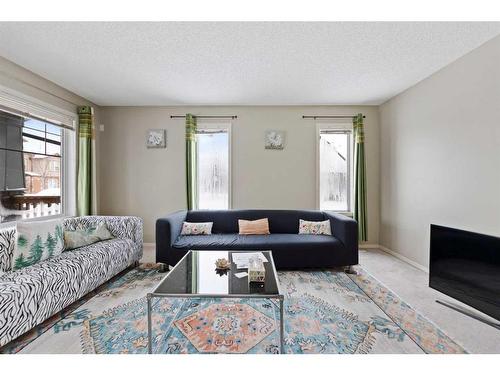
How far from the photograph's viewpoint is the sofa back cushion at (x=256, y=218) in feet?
11.9

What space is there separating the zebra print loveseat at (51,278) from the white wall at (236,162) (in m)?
1.19

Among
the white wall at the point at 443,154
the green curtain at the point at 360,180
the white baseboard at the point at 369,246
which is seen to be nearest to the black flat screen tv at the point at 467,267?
the white wall at the point at 443,154

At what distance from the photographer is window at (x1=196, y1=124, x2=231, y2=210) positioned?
13.8ft

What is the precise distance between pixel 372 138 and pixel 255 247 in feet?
9.41

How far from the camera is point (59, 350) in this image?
1.63m

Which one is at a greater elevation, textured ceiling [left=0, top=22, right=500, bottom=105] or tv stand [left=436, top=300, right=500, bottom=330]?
textured ceiling [left=0, top=22, right=500, bottom=105]

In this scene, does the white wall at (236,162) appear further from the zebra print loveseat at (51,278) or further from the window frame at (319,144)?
the zebra print loveseat at (51,278)

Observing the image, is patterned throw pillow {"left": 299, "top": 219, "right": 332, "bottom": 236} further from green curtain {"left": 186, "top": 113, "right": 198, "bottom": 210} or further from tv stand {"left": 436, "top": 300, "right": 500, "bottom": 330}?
green curtain {"left": 186, "top": 113, "right": 198, "bottom": 210}

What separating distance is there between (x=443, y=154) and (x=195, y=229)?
3262mm

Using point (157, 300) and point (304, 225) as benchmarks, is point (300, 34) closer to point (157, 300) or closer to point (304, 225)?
point (304, 225)

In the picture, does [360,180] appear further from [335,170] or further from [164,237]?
[164,237]

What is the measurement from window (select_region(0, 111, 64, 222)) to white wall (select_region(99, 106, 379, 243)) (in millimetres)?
792

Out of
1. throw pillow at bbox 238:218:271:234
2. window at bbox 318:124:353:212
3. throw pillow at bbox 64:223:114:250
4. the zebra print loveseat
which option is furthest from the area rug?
window at bbox 318:124:353:212
